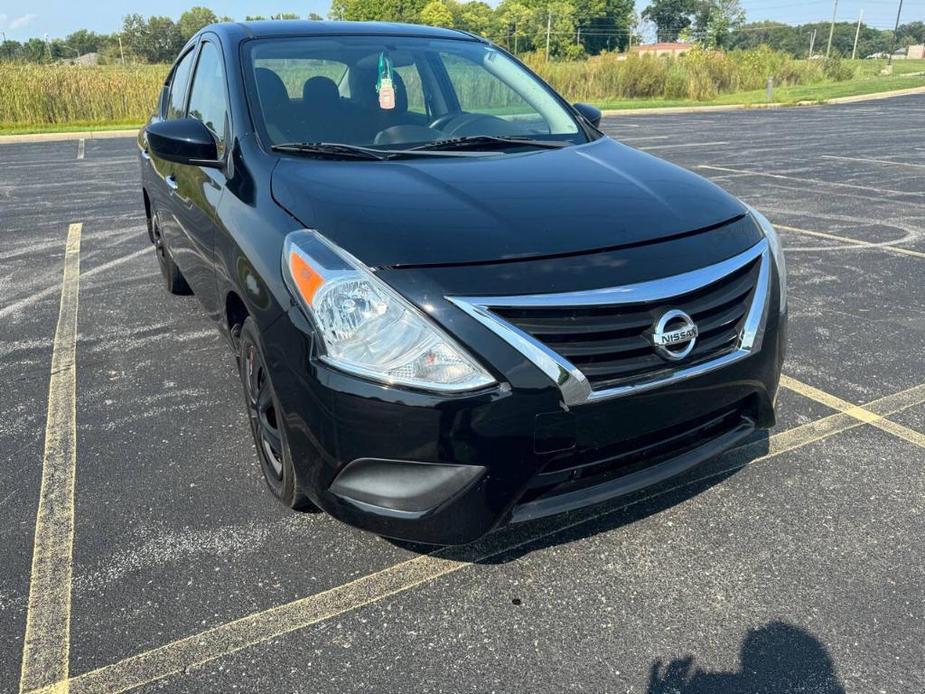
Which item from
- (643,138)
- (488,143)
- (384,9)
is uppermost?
(384,9)

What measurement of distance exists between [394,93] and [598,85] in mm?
28689

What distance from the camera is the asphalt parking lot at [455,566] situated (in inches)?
79.7

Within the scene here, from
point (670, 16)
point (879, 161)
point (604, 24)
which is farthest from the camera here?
point (670, 16)

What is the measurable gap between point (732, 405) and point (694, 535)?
0.52 meters

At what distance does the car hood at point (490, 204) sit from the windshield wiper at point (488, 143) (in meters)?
0.19

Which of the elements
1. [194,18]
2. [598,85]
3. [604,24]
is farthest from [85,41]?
[598,85]

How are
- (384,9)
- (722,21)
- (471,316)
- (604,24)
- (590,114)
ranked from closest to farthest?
(471,316) < (590,114) < (722,21) < (384,9) < (604,24)

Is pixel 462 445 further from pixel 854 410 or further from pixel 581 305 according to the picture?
pixel 854 410

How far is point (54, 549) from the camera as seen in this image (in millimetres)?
2512

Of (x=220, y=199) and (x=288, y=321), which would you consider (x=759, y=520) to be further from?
(x=220, y=199)

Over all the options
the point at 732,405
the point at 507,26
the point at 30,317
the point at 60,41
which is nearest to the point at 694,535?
the point at 732,405

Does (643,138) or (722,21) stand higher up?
(722,21)

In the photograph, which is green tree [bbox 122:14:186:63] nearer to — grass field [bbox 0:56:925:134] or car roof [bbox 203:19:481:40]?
grass field [bbox 0:56:925:134]

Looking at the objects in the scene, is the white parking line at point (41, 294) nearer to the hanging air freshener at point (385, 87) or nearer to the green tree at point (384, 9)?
the hanging air freshener at point (385, 87)
